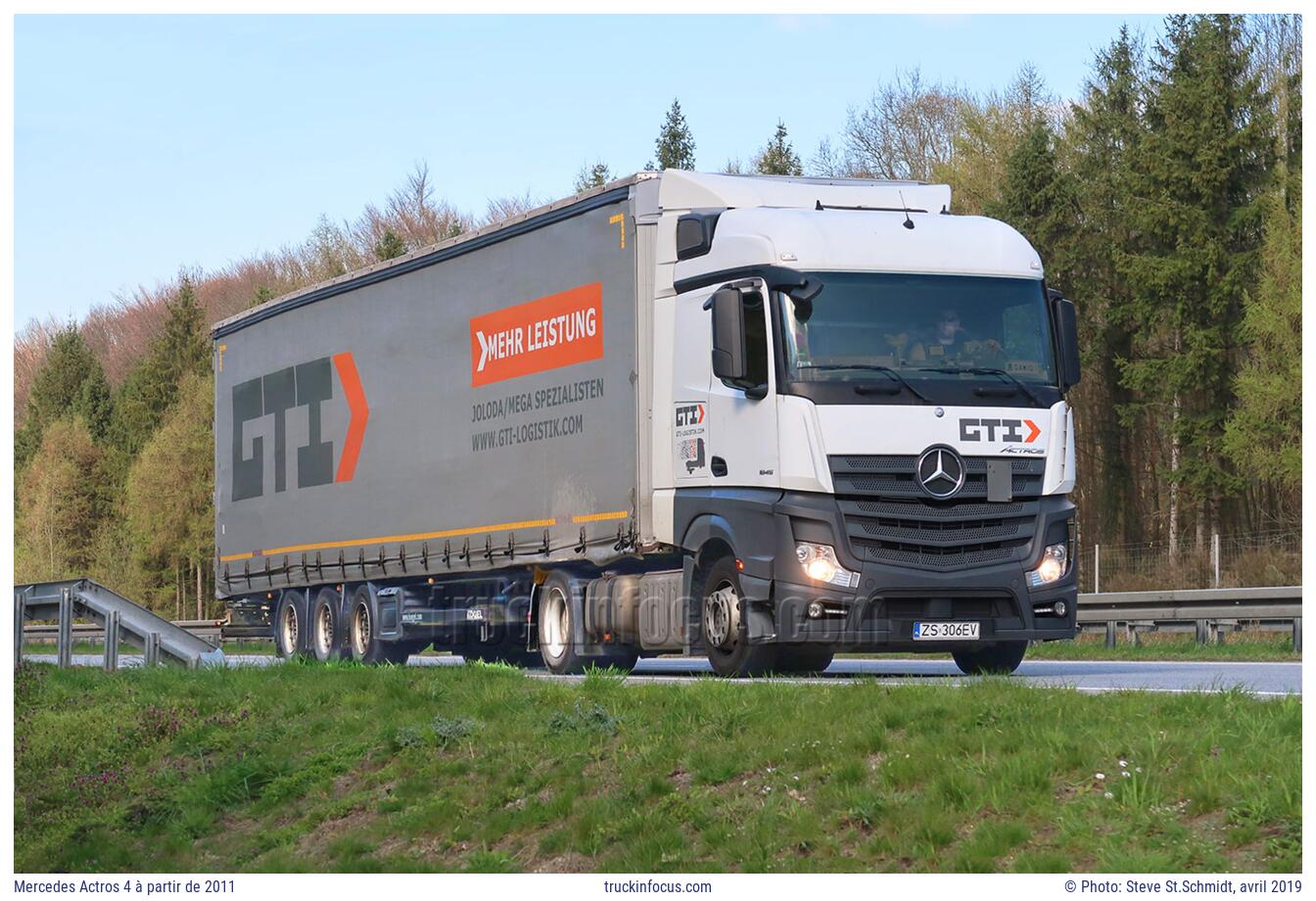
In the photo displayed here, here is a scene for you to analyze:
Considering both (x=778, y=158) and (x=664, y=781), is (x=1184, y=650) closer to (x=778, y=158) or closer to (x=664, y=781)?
(x=664, y=781)

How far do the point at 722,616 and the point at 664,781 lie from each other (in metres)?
6.10

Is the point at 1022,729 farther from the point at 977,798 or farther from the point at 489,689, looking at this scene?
the point at 489,689

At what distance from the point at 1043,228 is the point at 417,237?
2980 cm

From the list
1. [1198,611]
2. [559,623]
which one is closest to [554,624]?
[559,623]

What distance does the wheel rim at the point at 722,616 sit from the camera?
15617mm

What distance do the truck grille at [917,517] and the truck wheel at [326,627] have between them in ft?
31.7

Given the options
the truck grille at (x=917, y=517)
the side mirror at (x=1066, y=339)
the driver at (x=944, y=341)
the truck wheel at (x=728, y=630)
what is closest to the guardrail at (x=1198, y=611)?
the side mirror at (x=1066, y=339)

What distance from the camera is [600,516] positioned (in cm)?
1755

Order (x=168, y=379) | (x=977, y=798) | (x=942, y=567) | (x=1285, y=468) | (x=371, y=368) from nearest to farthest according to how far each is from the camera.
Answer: (x=977, y=798) < (x=942, y=567) < (x=371, y=368) < (x=1285, y=468) < (x=168, y=379)

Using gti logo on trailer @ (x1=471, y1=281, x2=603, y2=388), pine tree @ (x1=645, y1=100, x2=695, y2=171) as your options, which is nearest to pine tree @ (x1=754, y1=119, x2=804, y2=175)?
Result: pine tree @ (x1=645, y1=100, x2=695, y2=171)

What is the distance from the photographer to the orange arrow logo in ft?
73.4

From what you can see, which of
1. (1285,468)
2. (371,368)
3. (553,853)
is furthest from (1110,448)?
(553,853)

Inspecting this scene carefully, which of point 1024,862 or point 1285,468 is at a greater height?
point 1285,468

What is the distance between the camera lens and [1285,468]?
37156mm
